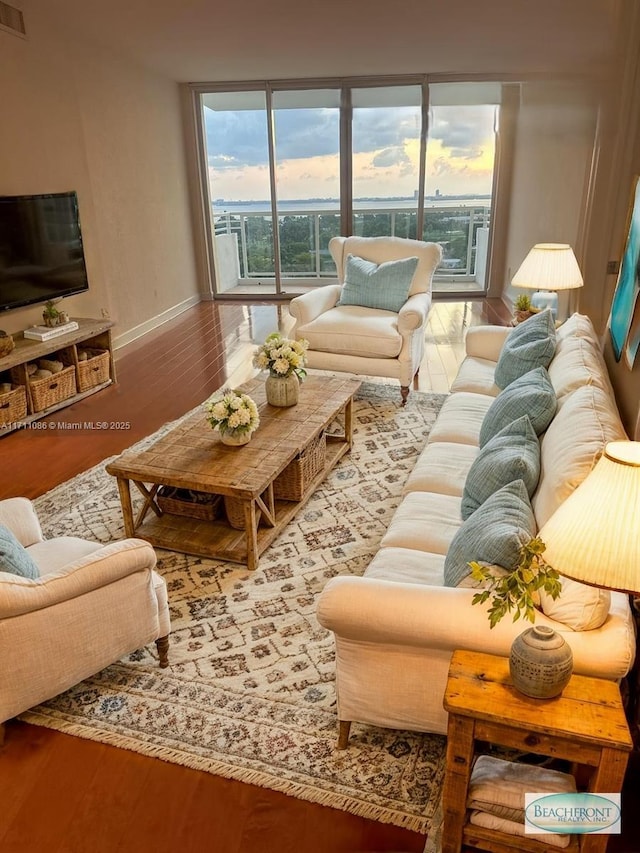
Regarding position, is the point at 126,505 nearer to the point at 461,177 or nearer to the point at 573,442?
the point at 573,442

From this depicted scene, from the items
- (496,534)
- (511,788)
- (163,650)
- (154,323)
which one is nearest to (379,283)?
(154,323)

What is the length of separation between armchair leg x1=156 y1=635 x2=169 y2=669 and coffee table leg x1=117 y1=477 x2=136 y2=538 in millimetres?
823

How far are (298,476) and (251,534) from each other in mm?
531

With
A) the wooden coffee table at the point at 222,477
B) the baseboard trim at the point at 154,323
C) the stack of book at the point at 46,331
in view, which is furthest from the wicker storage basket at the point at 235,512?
the baseboard trim at the point at 154,323

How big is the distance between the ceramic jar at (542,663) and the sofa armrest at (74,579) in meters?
1.16

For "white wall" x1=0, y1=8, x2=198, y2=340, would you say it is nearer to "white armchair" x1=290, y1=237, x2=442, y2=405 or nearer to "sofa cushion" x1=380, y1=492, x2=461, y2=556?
"white armchair" x1=290, y1=237, x2=442, y2=405

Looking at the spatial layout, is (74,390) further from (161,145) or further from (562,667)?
(562,667)

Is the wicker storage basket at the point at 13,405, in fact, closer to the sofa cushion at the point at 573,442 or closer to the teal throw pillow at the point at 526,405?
the teal throw pillow at the point at 526,405

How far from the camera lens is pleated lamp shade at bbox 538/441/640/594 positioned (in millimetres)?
1214

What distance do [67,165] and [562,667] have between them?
5157 mm

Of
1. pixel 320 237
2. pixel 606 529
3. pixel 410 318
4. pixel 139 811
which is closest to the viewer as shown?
pixel 606 529

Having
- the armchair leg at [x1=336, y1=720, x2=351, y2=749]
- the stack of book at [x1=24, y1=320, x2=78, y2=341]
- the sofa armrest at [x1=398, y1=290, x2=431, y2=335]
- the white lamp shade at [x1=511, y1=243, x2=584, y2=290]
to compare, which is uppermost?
the white lamp shade at [x1=511, y1=243, x2=584, y2=290]

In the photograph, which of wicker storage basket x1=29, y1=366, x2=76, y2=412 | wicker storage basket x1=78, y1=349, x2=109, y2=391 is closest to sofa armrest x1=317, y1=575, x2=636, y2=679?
wicker storage basket x1=29, y1=366, x2=76, y2=412

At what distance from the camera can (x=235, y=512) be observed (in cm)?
301
